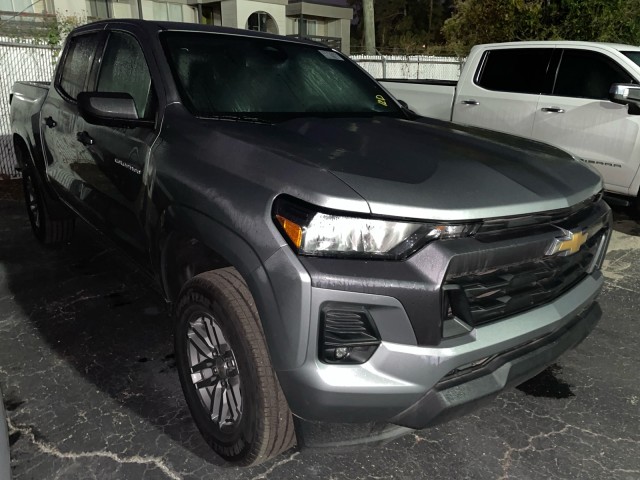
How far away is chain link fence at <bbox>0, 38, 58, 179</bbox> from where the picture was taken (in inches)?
303

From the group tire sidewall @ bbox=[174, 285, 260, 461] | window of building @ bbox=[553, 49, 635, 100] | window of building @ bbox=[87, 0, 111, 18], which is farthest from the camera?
window of building @ bbox=[87, 0, 111, 18]

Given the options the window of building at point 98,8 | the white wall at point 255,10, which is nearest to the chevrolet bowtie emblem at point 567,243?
the window of building at point 98,8

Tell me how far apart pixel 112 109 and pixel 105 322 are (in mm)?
1556

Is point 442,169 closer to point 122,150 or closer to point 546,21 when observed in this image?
point 122,150

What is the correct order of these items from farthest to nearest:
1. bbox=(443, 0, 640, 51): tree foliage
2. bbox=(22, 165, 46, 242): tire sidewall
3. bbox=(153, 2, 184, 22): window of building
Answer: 1. bbox=(153, 2, 184, 22): window of building
2. bbox=(443, 0, 640, 51): tree foliage
3. bbox=(22, 165, 46, 242): tire sidewall

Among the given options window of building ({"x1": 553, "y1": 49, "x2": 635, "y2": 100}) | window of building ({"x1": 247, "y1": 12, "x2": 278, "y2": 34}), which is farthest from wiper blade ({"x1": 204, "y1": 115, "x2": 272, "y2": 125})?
window of building ({"x1": 247, "y1": 12, "x2": 278, "y2": 34})

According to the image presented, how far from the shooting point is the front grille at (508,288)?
1.94 meters

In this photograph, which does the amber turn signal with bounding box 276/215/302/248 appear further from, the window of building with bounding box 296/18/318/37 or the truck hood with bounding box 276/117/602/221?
the window of building with bounding box 296/18/318/37

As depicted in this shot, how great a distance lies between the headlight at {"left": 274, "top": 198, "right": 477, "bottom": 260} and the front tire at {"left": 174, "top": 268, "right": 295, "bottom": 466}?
0.36 metres

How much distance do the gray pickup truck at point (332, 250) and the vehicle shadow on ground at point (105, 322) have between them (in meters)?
0.41

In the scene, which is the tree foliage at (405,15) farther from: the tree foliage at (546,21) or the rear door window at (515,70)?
the rear door window at (515,70)

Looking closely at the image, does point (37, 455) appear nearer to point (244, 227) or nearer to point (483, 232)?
point (244, 227)

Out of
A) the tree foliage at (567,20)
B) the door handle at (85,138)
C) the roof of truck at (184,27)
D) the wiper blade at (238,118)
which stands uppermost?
the tree foliage at (567,20)

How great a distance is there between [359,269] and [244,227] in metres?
0.45
